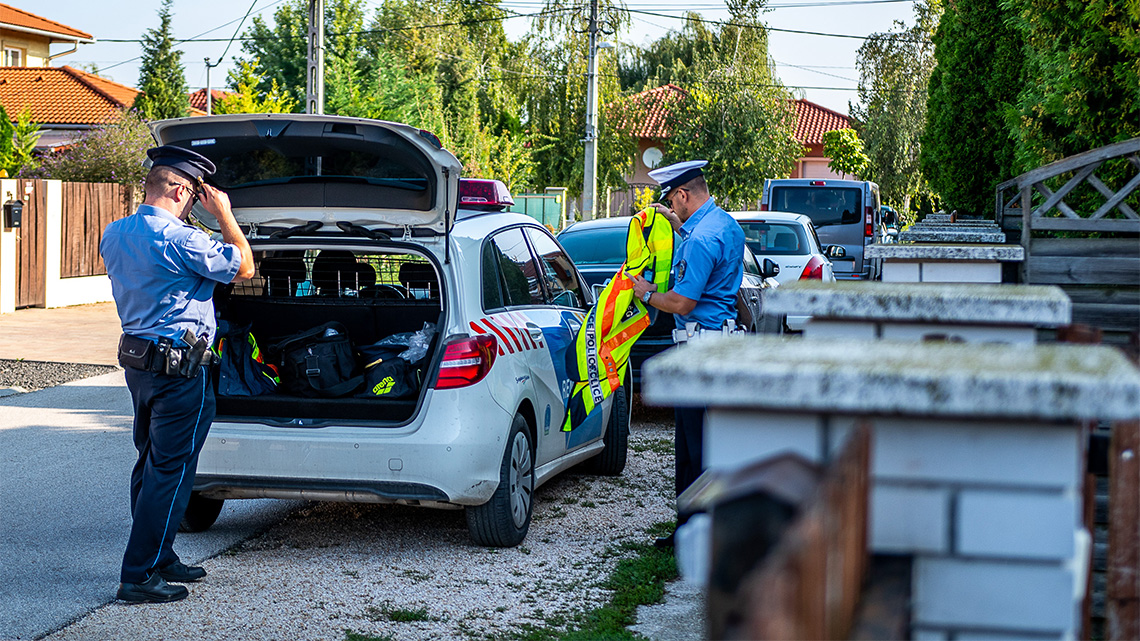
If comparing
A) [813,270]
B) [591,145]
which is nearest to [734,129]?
[591,145]

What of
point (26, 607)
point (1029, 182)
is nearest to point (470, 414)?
point (26, 607)

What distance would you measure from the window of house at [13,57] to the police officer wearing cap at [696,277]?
42476 millimetres

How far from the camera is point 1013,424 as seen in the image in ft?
5.59

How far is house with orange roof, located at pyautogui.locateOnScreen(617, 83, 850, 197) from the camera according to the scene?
130 ft

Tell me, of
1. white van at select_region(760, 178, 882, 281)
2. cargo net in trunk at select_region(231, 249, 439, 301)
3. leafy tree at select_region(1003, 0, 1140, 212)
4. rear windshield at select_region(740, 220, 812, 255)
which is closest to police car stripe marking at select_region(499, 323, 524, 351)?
cargo net in trunk at select_region(231, 249, 439, 301)

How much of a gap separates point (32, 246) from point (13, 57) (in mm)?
30165

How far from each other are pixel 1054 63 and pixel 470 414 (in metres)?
3.76

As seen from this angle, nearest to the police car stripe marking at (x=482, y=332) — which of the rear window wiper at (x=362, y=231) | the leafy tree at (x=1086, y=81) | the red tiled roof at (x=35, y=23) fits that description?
the rear window wiper at (x=362, y=231)

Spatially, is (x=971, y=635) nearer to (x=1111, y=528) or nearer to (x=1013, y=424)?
(x=1013, y=424)

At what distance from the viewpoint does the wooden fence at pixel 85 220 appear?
1780 centimetres

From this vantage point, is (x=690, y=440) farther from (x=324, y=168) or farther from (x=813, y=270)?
(x=813, y=270)

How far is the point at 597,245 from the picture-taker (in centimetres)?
1033

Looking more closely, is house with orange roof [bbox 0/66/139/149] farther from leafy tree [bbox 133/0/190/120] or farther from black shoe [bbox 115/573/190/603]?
black shoe [bbox 115/573/190/603]

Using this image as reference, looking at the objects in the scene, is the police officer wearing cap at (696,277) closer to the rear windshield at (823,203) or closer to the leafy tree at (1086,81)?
the leafy tree at (1086,81)
